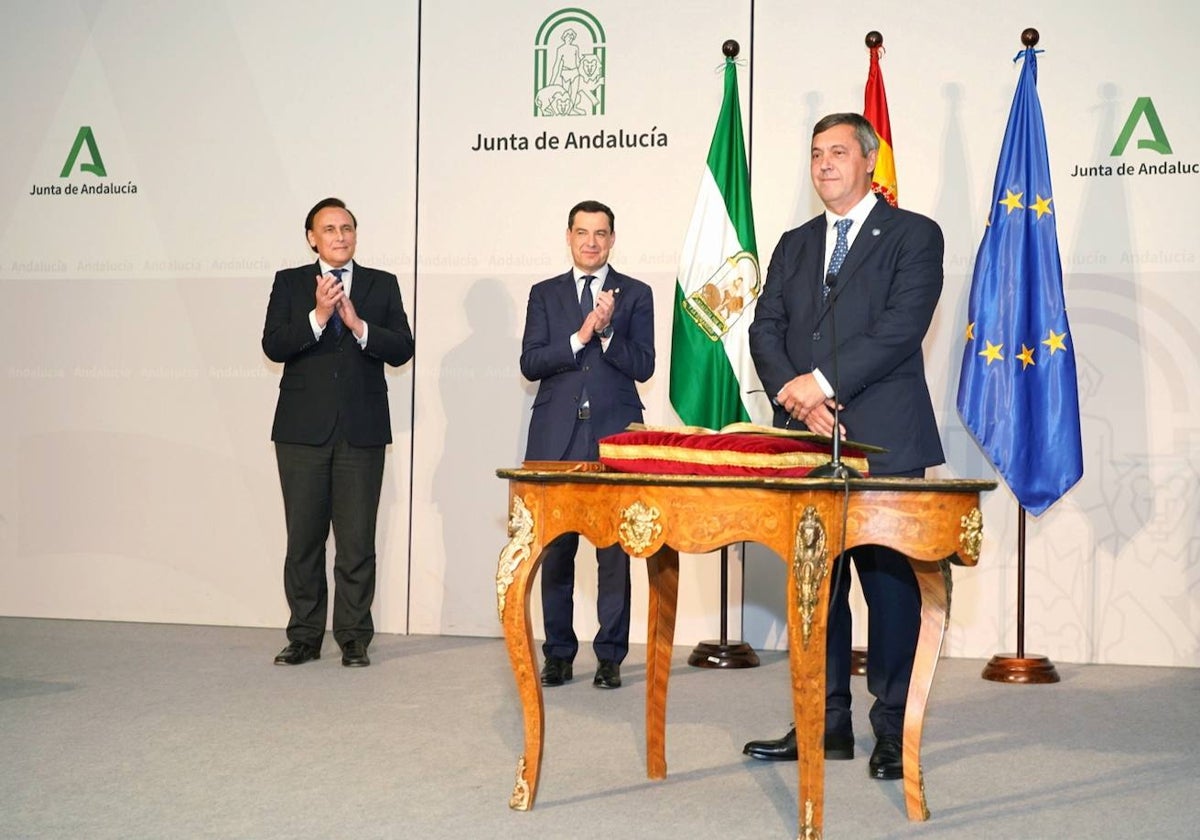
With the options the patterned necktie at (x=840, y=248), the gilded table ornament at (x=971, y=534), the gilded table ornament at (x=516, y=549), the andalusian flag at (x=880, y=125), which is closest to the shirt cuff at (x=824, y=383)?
the patterned necktie at (x=840, y=248)

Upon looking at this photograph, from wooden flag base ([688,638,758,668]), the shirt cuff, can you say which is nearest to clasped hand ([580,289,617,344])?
the shirt cuff

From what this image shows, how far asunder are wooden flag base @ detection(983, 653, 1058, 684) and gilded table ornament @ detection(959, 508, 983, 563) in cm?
243

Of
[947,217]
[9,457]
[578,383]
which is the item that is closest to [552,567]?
[578,383]

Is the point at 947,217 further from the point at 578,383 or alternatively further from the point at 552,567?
the point at 552,567

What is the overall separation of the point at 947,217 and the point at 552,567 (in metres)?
2.25

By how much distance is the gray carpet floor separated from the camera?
2.88 meters

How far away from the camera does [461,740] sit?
3.73 m

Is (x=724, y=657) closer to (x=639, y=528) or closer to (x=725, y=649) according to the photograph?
(x=725, y=649)

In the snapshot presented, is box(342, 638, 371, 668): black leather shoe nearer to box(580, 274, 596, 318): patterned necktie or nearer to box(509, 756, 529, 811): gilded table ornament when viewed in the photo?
box(580, 274, 596, 318): patterned necktie

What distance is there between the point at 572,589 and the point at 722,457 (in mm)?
2230

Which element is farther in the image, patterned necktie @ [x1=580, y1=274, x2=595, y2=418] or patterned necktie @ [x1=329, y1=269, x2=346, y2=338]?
patterned necktie @ [x1=329, y1=269, x2=346, y2=338]

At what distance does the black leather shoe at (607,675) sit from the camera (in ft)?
15.3

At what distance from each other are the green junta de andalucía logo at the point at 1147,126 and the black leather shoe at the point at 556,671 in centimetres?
302

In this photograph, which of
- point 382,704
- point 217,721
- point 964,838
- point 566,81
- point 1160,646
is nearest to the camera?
point 964,838
